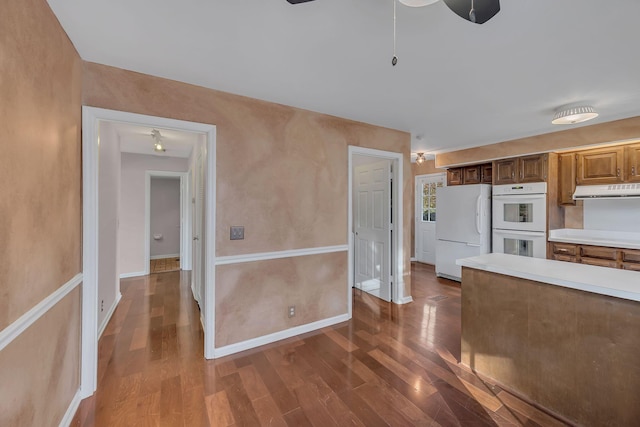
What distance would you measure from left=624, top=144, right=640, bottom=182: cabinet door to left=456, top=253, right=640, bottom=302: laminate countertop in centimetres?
231

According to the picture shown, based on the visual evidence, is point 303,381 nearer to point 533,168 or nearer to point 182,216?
point 533,168

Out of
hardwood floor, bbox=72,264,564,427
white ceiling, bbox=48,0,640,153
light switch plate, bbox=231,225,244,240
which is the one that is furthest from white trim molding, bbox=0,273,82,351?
white ceiling, bbox=48,0,640,153

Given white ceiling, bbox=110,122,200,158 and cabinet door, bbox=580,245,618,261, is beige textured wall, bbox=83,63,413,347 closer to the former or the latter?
white ceiling, bbox=110,122,200,158

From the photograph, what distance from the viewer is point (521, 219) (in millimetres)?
4066

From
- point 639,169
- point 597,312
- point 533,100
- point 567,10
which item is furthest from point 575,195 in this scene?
point 567,10

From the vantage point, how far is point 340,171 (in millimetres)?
3139

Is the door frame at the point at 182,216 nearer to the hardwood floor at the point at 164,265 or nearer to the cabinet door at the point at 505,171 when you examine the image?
the hardwood floor at the point at 164,265

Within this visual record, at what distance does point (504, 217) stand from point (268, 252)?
382 centimetres

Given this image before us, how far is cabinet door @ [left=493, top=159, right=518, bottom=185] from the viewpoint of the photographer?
416cm

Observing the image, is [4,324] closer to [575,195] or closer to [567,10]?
[567,10]

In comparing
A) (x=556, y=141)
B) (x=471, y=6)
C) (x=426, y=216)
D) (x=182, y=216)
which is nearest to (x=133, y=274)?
(x=182, y=216)

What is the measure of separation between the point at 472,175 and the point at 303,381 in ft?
14.7

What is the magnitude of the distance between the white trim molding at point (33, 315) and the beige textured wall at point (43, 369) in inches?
1.1

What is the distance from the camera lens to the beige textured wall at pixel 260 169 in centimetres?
215
